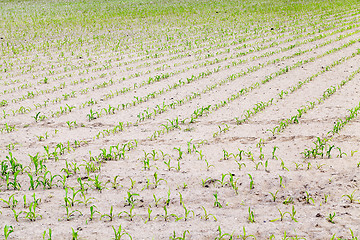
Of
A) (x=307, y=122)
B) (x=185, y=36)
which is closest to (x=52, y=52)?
(x=185, y=36)

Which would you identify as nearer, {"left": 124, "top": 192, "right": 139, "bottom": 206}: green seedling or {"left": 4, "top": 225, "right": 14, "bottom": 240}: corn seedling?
{"left": 4, "top": 225, "right": 14, "bottom": 240}: corn seedling

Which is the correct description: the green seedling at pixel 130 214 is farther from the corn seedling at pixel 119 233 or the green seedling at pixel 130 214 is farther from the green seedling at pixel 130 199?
the corn seedling at pixel 119 233

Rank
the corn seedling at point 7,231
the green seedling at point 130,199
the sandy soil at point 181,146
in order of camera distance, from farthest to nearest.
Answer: the green seedling at point 130,199 → the sandy soil at point 181,146 → the corn seedling at point 7,231

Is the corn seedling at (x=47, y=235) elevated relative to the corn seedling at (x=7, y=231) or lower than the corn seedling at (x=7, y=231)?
lower

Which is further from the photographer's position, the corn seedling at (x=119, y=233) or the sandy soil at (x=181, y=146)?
the sandy soil at (x=181, y=146)

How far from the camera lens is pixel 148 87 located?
361 inches

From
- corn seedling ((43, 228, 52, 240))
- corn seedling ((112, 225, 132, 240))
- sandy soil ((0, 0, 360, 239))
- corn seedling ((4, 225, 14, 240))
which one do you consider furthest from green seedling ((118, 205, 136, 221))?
corn seedling ((4, 225, 14, 240))

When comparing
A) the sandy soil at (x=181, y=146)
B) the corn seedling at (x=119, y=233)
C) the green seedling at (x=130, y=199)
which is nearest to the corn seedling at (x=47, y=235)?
the sandy soil at (x=181, y=146)

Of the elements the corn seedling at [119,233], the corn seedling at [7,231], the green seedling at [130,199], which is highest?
the green seedling at [130,199]

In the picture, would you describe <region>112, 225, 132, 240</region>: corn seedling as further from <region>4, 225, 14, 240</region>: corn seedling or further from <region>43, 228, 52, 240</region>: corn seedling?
<region>4, 225, 14, 240</region>: corn seedling

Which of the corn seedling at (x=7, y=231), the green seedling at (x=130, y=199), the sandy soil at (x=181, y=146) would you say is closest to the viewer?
the corn seedling at (x=7, y=231)

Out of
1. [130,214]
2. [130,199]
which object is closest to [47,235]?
[130,214]

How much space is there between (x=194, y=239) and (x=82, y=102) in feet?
17.3

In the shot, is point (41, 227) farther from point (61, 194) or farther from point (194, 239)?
point (194, 239)
